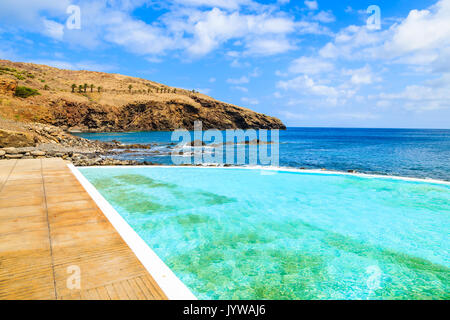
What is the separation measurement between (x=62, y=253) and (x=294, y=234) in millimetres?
4094

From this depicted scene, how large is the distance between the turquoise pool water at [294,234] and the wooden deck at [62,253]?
3.50 ft

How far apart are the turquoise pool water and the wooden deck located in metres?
1.07

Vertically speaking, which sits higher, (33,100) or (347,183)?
(33,100)

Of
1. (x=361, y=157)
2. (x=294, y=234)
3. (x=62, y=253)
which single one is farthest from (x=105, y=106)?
(x=62, y=253)

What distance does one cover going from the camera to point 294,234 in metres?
5.24

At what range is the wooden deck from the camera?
2408mm

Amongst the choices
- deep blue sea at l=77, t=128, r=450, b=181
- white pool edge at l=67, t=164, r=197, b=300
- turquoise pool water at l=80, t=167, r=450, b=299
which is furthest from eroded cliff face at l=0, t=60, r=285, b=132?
white pool edge at l=67, t=164, r=197, b=300

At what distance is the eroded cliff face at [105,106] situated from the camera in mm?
52288

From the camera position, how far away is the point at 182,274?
12.3 ft

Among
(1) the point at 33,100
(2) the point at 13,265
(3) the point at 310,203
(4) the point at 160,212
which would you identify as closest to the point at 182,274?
(2) the point at 13,265

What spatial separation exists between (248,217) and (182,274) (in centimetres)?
273

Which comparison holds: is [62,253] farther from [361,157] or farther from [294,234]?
[361,157]

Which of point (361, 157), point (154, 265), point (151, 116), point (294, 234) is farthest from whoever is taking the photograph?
point (151, 116)
